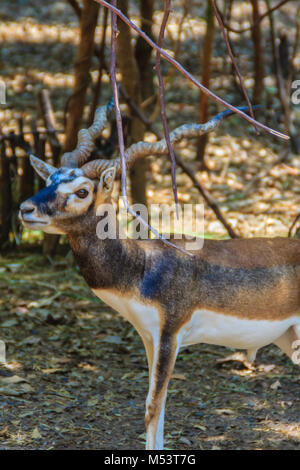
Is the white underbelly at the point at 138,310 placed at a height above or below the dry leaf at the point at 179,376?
above

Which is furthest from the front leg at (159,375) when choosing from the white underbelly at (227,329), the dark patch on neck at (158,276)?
the dark patch on neck at (158,276)

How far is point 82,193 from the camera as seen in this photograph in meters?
4.24

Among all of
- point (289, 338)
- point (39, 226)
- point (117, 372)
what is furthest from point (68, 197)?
point (117, 372)

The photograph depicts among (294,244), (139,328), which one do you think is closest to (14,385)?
(139,328)

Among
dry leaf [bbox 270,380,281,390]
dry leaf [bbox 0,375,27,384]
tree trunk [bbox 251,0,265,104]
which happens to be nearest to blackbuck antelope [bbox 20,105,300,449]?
dry leaf [bbox 270,380,281,390]

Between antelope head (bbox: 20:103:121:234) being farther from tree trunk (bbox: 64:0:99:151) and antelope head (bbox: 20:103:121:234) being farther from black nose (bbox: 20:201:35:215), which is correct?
tree trunk (bbox: 64:0:99:151)

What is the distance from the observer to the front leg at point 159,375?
437cm

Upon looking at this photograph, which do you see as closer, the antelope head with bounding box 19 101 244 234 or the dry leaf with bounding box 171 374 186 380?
the antelope head with bounding box 19 101 244 234

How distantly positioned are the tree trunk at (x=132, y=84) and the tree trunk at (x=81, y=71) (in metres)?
0.32

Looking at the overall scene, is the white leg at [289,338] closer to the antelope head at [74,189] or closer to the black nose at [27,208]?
the antelope head at [74,189]

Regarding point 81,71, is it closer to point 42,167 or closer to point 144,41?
point 144,41

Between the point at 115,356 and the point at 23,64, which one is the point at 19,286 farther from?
the point at 23,64

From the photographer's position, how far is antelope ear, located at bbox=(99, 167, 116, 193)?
167 inches

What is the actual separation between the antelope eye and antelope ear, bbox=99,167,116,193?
0.11m
